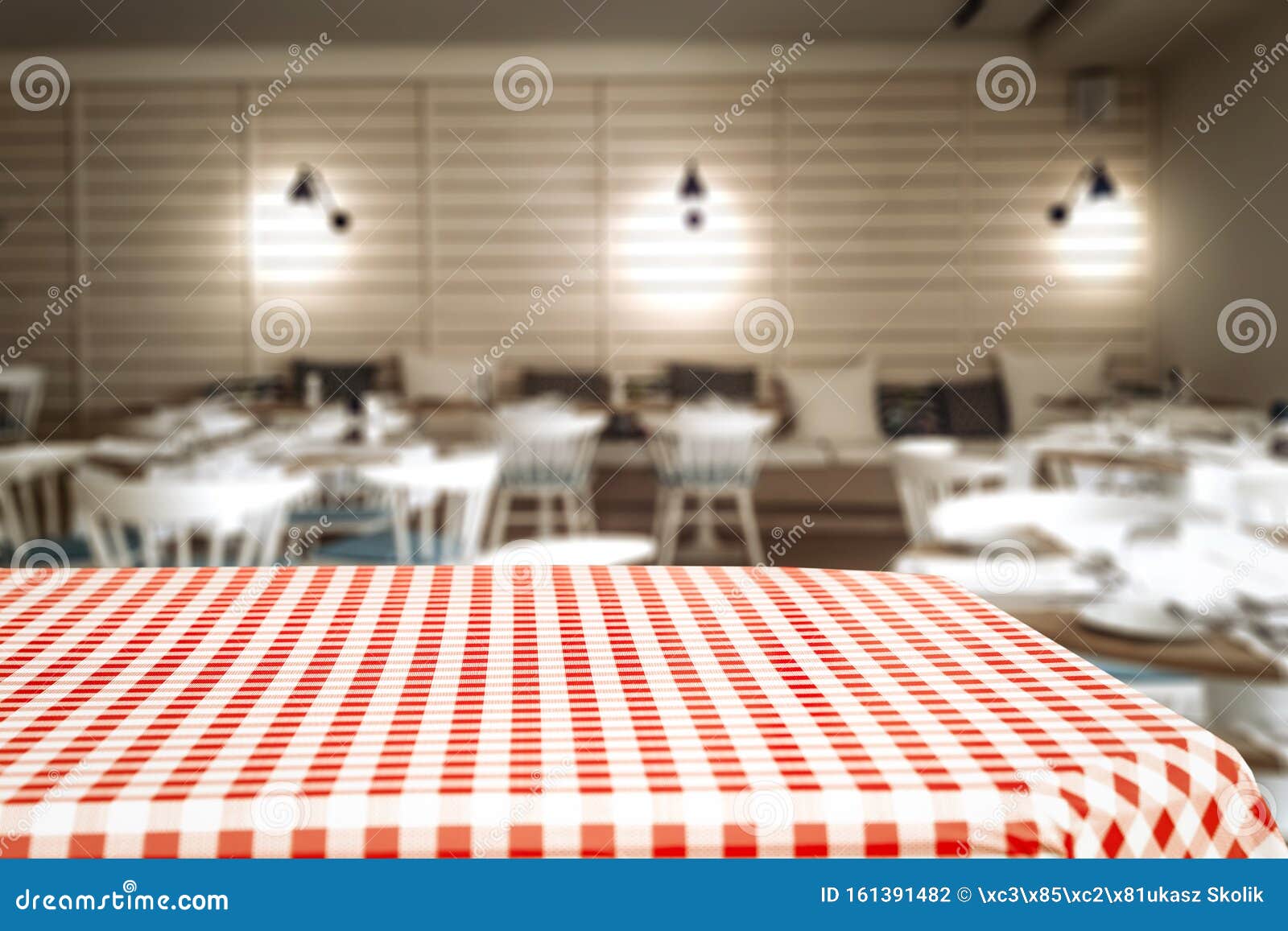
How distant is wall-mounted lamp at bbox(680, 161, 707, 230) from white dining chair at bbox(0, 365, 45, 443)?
4.57 m

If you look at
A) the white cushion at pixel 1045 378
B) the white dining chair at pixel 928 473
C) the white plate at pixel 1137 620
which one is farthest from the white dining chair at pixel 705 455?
the white plate at pixel 1137 620

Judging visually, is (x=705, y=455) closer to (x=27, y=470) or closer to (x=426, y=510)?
(x=426, y=510)

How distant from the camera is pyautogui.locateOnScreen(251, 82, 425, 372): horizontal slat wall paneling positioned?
7879 mm

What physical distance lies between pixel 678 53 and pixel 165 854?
7.80m

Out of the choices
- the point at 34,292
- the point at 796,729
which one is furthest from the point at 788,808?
the point at 34,292

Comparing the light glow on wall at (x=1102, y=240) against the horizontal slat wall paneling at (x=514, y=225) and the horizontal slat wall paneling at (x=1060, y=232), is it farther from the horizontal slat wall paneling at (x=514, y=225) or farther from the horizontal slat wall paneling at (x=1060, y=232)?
the horizontal slat wall paneling at (x=514, y=225)

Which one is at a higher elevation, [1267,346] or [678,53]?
[678,53]

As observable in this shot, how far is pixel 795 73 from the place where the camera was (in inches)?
304

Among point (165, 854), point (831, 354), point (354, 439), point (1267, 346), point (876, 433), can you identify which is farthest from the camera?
point (831, 354)

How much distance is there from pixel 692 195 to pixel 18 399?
4775 mm

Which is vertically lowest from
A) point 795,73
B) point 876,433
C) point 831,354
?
point 876,433

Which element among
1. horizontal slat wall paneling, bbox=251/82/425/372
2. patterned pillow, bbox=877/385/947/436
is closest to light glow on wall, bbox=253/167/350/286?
horizontal slat wall paneling, bbox=251/82/425/372

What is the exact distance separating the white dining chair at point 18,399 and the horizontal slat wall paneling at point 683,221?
3.97m

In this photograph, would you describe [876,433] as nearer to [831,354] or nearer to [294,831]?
[831,354]
